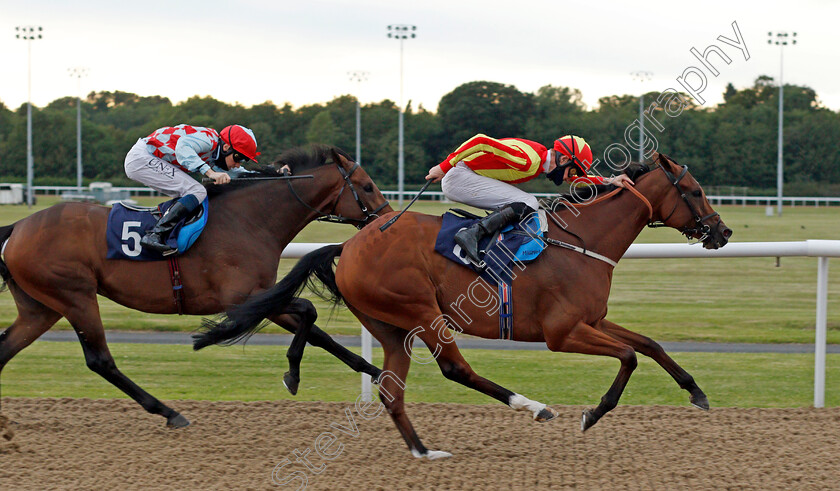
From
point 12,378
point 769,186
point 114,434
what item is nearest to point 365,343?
point 114,434

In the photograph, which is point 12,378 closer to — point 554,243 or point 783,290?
point 554,243

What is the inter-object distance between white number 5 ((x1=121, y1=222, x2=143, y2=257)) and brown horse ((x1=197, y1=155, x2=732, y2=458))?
2.33ft

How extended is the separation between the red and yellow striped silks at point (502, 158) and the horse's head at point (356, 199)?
0.73 metres

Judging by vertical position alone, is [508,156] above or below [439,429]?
above

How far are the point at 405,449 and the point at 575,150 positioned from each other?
5.56ft

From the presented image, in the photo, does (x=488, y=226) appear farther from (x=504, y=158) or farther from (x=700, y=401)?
(x=700, y=401)

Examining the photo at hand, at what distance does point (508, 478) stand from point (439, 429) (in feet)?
2.92

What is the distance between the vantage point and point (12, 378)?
6207mm

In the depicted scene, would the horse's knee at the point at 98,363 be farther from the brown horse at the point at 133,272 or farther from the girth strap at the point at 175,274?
the girth strap at the point at 175,274

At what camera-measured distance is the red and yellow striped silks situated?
14.2ft

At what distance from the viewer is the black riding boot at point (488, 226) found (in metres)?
4.07

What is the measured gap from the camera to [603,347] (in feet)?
13.2

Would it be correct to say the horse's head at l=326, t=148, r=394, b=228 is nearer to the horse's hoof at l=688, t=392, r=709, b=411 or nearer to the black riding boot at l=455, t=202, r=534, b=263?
the black riding boot at l=455, t=202, r=534, b=263

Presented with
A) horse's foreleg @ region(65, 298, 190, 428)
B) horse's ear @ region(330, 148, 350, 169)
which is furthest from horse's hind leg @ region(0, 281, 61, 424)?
horse's ear @ region(330, 148, 350, 169)
